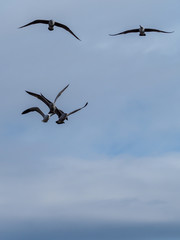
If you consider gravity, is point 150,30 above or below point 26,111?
above

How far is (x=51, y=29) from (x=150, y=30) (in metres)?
18.1

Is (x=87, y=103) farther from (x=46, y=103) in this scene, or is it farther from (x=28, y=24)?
(x=28, y=24)

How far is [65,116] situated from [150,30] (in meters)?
30.6

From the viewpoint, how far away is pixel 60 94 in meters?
90.7

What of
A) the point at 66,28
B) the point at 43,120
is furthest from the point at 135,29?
the point at 43,120

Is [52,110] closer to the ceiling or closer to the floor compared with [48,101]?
closer to the floor

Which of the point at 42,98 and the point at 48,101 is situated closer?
the point at 42,98

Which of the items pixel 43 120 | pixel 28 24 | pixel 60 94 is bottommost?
pixel 43 120

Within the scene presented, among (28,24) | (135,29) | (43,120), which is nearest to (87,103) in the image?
(43,120)

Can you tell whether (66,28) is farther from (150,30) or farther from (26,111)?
(26,111)

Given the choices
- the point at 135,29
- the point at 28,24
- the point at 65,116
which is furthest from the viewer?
the point at 135,29

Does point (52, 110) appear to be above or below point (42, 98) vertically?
below

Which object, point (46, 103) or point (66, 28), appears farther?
point (66, 28)

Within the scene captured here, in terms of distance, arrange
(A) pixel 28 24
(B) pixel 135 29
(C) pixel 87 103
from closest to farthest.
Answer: (C) pixel 87 103
(A) pixel 28 24
(B) pixel 135 29
